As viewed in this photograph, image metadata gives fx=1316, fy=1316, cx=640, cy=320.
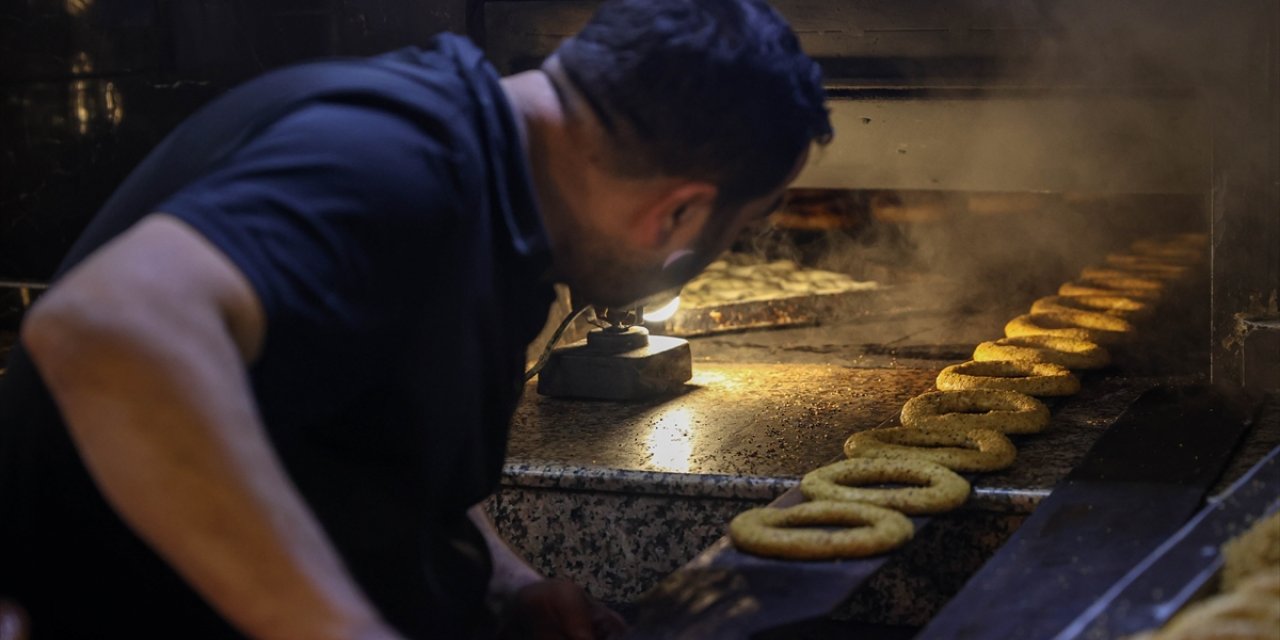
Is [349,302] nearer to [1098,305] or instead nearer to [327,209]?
[327,209]

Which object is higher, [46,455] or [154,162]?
[154,162]

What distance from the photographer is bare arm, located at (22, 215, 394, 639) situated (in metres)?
1.31

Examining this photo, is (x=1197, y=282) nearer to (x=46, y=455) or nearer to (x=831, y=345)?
(x=831, y=345)

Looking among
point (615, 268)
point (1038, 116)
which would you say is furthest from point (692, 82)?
point (1038, 116)

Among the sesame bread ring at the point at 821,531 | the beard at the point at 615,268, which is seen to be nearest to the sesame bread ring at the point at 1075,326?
the sesame bread ring at the point at 821,531

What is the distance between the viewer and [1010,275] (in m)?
5.65

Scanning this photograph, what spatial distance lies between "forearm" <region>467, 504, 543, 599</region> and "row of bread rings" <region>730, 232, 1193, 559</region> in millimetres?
392

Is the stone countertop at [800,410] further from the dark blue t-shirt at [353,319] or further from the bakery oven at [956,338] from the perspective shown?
the dark blue t-shirt at [353,319]

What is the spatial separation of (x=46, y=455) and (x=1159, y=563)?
1.58 meters

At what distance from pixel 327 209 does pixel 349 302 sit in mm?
114

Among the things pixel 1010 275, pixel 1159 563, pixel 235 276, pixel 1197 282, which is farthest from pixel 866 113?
pixel 235 276

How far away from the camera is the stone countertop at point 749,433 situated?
2.93 metres

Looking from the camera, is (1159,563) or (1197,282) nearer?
(1159,563)

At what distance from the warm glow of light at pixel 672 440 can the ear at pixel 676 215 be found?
45.0 inches
